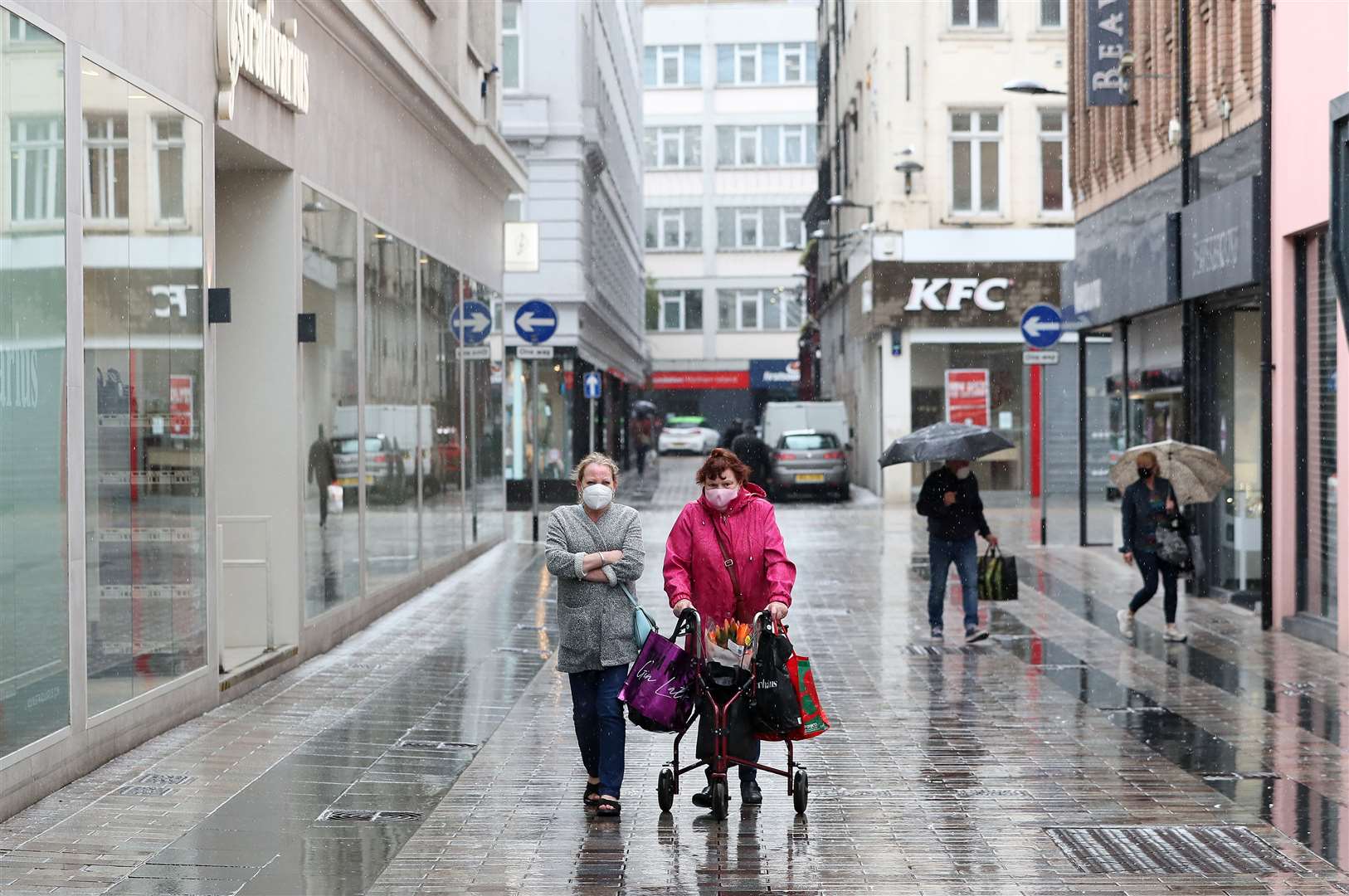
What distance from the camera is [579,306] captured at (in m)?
39.5

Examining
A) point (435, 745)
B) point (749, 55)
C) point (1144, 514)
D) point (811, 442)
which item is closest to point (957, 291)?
point (811, 442)

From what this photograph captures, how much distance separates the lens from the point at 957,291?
119 ft

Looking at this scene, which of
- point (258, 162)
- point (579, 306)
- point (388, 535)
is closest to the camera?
point (258, 162)

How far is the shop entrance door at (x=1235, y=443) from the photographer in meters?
16.4

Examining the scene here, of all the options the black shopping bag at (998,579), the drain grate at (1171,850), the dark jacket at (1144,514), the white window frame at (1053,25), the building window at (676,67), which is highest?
the building window at (676,67)

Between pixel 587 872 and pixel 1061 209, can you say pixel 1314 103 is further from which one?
pixel 1061 209

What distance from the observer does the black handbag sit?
24.9 ft

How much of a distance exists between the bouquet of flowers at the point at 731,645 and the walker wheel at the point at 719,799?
52 cm

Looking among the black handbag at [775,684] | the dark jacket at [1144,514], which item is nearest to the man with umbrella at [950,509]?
the dark jacket at [1144,514]

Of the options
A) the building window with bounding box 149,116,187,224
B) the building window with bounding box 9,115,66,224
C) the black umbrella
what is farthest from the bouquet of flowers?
the black umbrella

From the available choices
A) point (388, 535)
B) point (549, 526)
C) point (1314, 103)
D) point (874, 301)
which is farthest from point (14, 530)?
point (874, 301)

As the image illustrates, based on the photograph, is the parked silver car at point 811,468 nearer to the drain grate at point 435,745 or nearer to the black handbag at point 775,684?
the drain grate at point 435,745

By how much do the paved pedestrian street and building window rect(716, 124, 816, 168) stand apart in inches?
2655

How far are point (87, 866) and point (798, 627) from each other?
29.3ft
